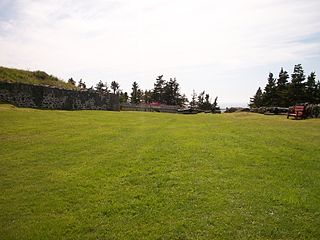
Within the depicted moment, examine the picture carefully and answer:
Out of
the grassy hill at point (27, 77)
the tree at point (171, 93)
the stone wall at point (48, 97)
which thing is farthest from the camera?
the tree at point (171, 93)

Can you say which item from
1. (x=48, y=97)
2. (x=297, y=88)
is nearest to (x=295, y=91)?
(x=297, y=88)

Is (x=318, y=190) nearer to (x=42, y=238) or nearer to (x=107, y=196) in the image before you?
(x=107, y=196)

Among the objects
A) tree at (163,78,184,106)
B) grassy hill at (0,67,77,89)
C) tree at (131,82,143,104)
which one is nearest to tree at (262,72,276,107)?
tree at (163,78,184,106)

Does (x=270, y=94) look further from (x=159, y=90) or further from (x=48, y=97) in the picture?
(x=48, y=97)

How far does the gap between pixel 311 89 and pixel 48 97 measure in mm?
49699

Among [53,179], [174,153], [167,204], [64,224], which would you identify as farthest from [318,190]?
[53,179]

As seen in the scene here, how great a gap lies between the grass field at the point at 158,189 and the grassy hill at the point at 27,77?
20.1 metres

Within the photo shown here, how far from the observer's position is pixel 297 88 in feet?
199

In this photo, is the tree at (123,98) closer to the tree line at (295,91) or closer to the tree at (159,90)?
the tree at (159,90)

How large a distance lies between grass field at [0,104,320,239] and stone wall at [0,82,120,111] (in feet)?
49.9

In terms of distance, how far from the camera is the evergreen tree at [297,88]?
60.0 metres

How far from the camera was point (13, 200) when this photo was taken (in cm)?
845

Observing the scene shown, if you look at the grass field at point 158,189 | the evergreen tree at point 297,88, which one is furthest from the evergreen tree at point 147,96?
the grass field at point 158,189

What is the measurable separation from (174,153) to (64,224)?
6.26 metres
